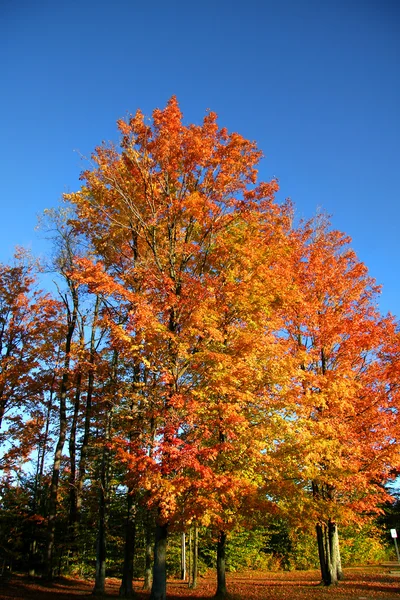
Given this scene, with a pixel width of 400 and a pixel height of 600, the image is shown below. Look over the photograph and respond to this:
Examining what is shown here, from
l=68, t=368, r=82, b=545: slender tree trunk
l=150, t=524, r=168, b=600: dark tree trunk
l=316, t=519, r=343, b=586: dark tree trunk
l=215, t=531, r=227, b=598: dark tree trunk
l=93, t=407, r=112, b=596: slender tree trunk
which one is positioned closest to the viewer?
l=150, t=524, r=168, b=600: dark tree trunk

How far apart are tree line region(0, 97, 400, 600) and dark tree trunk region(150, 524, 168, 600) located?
32 millimetres

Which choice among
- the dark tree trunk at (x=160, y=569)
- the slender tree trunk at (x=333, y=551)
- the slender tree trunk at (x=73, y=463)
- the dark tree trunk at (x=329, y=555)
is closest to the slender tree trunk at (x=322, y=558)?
the dark tree trunk at (x=329, y=555)

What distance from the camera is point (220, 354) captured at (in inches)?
367

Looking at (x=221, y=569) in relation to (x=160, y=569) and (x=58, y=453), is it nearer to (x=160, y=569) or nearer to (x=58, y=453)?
(x=160, y=569)

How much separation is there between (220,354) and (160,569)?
5.12m

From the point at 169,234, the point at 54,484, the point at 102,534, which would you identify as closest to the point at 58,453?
the point at 54,484

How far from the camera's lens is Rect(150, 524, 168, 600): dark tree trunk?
8.93m

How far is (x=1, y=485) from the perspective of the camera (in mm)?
20297

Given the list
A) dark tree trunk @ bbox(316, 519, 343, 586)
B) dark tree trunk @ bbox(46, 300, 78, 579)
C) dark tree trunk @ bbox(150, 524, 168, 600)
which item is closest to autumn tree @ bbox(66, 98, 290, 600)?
dark tree trunk @ bbox(150, 524, 168, 600)

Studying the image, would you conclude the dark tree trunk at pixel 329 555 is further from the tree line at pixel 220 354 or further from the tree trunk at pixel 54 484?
the tree trunk at pixel 54 484

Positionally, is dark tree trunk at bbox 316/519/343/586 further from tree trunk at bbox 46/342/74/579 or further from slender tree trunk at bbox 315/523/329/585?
tree trunk at bbox 46/342/74/579

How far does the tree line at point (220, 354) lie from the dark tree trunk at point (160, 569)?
32 mm

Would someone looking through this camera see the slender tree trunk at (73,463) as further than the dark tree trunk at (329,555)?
Yes

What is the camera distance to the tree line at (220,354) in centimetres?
937
